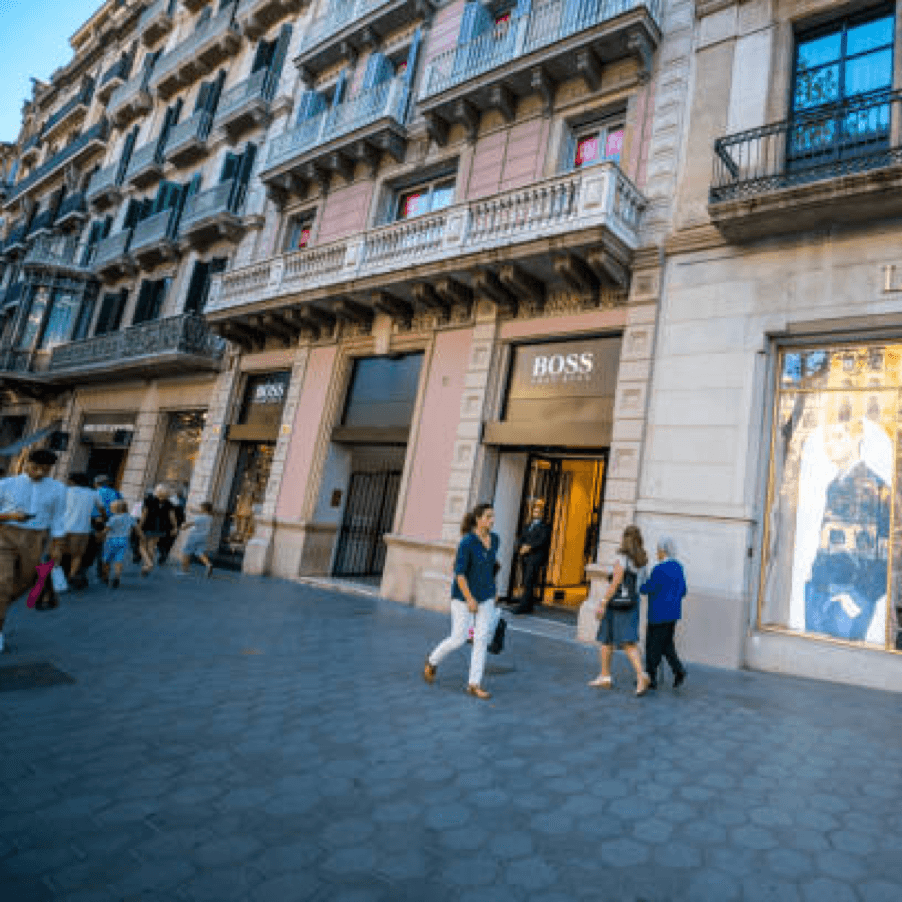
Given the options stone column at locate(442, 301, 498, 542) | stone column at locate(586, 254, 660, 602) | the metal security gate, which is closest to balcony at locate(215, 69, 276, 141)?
stone column at locate(442, 301, 498, 542)

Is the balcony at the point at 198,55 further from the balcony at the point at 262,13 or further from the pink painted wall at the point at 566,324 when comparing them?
the pink painted wall at the point at 566,324

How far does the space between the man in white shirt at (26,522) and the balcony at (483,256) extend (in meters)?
6.91

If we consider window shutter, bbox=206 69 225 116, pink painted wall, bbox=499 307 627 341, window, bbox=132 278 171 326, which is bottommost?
pink painted wall, bbox=499 307 627 341

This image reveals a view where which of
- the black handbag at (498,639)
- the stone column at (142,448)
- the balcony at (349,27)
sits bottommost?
the black handbag at (498,639)

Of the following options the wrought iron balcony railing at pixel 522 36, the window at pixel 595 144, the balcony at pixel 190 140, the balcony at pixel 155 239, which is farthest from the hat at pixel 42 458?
the balcony at pixel 190 140

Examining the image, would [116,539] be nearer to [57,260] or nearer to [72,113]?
[57,260]

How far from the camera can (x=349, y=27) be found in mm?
14523

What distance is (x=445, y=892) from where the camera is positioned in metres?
2.28

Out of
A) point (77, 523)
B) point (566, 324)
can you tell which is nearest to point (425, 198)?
point (566, 324)

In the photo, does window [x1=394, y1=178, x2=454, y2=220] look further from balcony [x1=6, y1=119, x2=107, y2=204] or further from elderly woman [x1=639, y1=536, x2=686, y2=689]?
balcony [x1=6, y1=119, x2=107, y2=204]

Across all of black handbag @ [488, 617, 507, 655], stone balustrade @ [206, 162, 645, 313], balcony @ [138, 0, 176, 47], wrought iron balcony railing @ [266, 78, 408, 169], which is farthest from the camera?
balcony @ [138, 0, 176, 47]

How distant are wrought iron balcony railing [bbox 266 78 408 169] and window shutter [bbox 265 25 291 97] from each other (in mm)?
2450

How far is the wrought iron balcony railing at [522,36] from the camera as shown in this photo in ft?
32.7

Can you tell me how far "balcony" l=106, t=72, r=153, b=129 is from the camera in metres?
22.2
